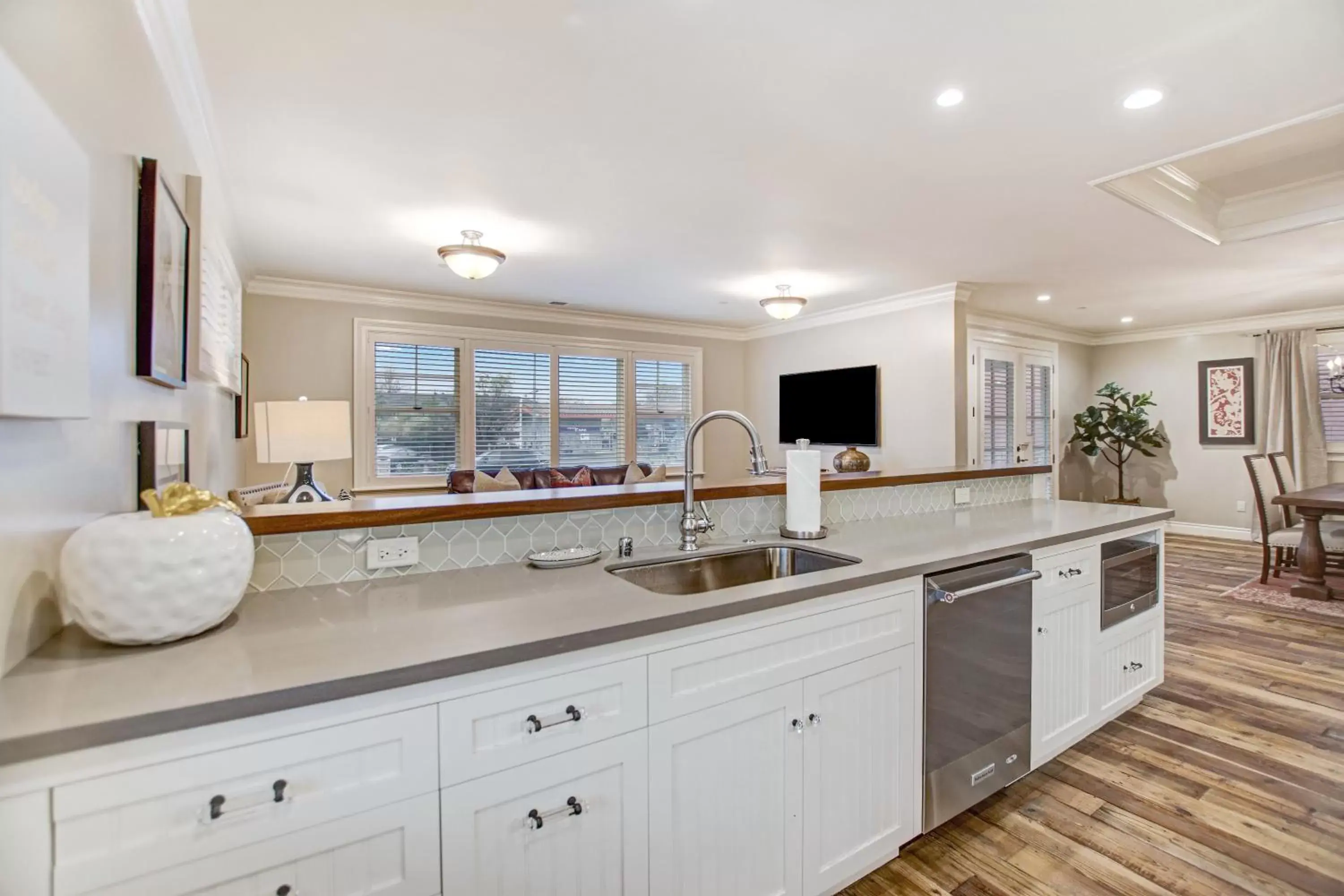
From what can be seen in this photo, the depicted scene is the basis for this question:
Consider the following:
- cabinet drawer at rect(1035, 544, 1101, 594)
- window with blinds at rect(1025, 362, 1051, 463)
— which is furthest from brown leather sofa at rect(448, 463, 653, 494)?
window with blinds at rect(1025, 362, 1051, 463)

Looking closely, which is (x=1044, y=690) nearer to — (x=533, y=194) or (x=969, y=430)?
(x=533, y=194)

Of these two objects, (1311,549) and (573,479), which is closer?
(1311,549)

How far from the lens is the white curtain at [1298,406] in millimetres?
5887

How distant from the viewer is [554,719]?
3.66 ft

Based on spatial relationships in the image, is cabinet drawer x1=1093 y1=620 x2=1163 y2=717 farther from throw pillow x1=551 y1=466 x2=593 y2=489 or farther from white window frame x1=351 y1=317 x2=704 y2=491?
white window frame x1=351 y1=317 x2=704 y2=491

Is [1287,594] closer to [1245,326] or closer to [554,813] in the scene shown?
[1245,326]

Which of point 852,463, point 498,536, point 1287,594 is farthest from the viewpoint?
point 1287,594

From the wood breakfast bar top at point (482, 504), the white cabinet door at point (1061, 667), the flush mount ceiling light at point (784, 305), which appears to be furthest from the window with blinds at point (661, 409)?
the white cabinet door at point (1061, 667)

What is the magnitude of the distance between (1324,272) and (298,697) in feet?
22.3

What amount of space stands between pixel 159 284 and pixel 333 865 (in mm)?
1399

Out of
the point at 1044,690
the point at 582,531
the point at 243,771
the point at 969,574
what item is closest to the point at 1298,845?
the point at 1044,690

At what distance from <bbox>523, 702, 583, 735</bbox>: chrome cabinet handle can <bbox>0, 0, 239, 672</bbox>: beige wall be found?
0.77 metres

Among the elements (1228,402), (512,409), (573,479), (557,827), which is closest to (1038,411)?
(1228,402)

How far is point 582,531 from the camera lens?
1851 millimetres
